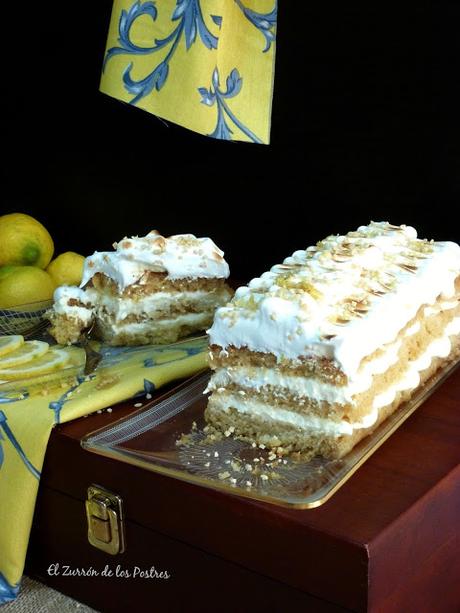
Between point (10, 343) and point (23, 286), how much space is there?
273 mm

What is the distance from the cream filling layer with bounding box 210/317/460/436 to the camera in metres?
1.00

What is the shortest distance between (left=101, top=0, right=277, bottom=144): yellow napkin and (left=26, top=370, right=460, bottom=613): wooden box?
0.67 meters

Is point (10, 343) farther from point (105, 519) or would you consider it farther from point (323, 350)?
point (323, 350)

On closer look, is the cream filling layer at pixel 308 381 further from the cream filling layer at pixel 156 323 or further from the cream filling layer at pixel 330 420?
the cream filling layer at pixel 156 323

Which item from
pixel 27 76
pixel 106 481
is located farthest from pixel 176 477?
pixel 27 76

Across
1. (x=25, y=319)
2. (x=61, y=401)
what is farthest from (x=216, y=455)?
(x=25, y=319)

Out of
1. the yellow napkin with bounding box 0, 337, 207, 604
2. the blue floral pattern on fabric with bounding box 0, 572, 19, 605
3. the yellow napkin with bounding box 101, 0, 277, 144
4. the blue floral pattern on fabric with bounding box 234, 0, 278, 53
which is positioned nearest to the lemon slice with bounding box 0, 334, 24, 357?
the yellow napkin with bounding box 0, 337, 207, 604

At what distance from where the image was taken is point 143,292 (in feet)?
4.58

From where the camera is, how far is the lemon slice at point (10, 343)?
133cm

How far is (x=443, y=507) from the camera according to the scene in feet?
3.13

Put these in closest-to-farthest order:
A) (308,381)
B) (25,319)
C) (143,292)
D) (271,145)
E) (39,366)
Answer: (308,381), (39,366), (143,292), (25,319), (271,145)

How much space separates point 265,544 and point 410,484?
18cm

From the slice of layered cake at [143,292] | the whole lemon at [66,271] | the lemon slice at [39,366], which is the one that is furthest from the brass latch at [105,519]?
the whole lemon at [66,271]

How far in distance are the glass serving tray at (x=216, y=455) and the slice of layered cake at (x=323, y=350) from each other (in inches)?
0.9
